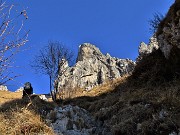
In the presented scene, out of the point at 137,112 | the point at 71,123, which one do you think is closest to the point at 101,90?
the point at 71,123

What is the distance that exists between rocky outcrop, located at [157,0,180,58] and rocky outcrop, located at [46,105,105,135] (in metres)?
6.45

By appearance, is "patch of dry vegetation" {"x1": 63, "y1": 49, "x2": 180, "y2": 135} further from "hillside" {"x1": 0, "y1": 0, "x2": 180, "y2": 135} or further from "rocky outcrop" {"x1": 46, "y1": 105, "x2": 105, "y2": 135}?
"rocky outcrop" {"x1": 46, "y1": 105, "x2": 105, "y2": 135}

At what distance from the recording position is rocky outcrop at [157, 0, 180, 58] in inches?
677

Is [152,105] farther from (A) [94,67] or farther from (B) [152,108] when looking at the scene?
(A) [94,67]

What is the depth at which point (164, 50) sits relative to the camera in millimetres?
18734

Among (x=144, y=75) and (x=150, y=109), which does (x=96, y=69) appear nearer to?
(x=144, y=75)

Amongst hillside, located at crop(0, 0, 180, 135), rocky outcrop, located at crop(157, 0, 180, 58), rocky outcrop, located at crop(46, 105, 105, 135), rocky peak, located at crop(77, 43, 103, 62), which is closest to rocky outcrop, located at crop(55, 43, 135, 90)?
rocky peak, located at crop(77, 43, 103, 62)

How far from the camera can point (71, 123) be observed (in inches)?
473

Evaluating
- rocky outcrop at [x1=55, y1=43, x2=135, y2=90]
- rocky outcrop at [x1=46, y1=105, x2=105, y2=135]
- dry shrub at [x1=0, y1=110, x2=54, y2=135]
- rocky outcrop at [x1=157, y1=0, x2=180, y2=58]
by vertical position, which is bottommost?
dry shrub at [x1=0, y1=110, x2=54, y2=135]

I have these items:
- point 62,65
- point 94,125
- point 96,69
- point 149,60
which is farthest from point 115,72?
point 94,125

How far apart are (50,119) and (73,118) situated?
0.83 m

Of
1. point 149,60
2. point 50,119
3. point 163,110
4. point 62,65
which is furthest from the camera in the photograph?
point 62,65

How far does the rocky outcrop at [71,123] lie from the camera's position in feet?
37.2

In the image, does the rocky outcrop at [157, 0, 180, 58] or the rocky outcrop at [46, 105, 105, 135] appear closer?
the rocky outcrop at [46, 105, 105, 135]
